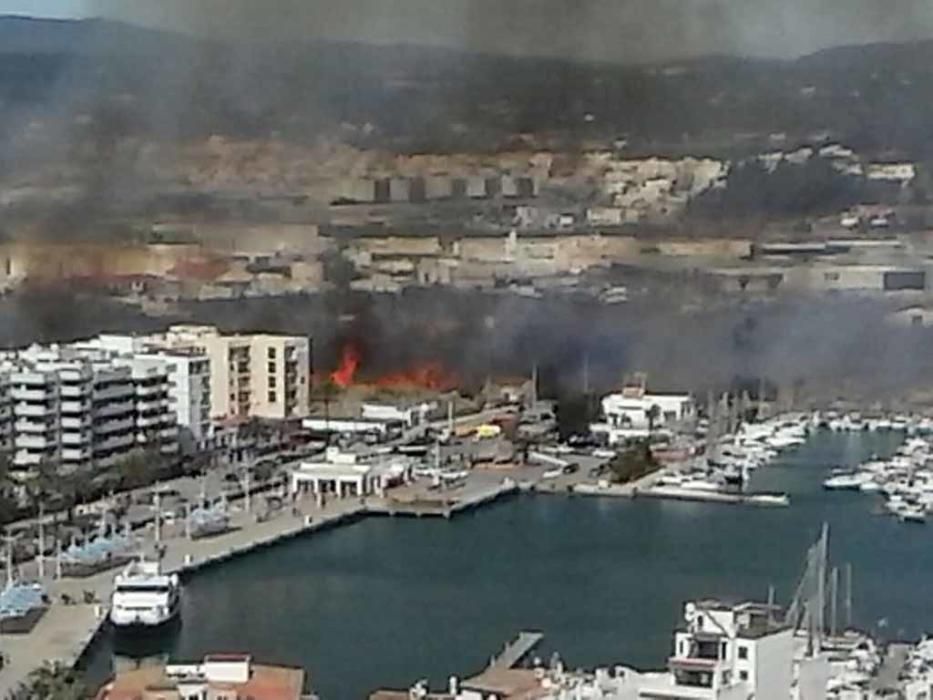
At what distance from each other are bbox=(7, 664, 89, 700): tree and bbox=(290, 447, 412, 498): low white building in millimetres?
862

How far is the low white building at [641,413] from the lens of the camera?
5.55 meters

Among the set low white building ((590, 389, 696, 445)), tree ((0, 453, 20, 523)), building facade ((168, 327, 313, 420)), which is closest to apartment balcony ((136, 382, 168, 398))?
building facade ((168, 327, 313, 420))

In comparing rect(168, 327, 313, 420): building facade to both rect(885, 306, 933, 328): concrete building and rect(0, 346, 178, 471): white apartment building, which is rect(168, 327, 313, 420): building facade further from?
rect(885, 306, 933, 328): concrete building

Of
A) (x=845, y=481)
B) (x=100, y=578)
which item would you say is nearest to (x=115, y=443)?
(x=100, y=578)

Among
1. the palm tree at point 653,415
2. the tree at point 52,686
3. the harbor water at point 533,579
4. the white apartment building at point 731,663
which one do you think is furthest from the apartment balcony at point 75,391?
the white apartment building at point 731,663

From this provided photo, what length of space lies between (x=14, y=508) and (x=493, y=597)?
109 centimetres

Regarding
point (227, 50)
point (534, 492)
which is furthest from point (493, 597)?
point (227, 50)

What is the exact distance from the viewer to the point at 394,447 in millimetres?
5695

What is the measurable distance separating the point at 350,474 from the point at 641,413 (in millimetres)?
657

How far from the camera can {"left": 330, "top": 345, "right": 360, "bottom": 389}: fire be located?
563cm

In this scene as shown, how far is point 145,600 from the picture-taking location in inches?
212

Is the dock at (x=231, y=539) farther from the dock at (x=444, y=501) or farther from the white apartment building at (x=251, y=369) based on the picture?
the white apartment building at (x=251, y=369)

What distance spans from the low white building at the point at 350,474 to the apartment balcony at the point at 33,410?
0.56 m

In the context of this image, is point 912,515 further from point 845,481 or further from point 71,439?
point 71,439
